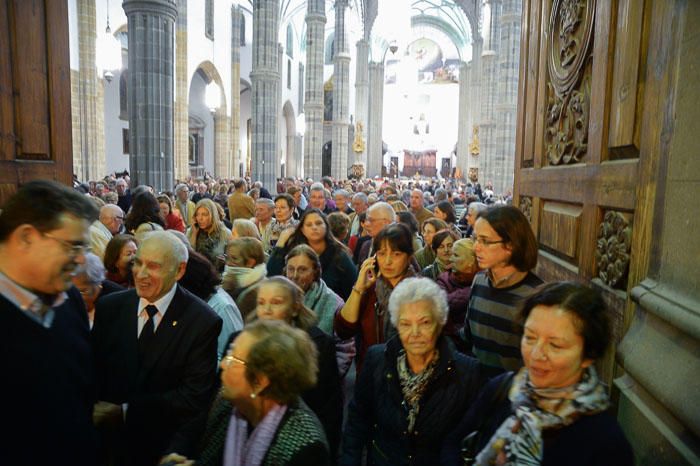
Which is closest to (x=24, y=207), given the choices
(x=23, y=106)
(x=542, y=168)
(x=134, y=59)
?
(x=23, y=106)

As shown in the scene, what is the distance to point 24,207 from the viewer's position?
1551 mm

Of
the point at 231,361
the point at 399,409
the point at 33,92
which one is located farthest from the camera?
the point at 33,92

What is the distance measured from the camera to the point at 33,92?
305 centimetres

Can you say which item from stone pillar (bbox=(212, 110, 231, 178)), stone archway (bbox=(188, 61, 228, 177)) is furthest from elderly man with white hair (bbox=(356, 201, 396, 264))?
stone pillar (bbox=(212, 110, 231, 178))

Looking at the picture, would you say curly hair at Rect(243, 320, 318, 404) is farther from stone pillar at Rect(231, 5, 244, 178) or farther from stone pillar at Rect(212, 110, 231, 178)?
stone pillar at Rect(231, 5, 244, 178)

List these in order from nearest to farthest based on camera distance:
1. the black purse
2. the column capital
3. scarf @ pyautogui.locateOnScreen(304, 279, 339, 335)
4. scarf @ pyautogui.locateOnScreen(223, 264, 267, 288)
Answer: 1. the black purse
2. scarf @ pyautogui.locateOnScreen(304, 279, 339, 335)
3. scarf @ pyautogui.locateOnScreen(223, 264, 267, 288)
4. the column capital

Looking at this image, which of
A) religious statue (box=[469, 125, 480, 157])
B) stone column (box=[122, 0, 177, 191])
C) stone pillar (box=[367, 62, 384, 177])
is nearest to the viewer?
stone column (box=[122, 0, 177, 191])

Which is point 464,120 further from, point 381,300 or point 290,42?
point 381,300

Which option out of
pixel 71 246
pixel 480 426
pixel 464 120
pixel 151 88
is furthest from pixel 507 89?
pixel 464 120

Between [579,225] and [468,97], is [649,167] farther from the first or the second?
[468,97]

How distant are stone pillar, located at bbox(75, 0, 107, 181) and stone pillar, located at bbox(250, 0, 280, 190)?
5.67 m

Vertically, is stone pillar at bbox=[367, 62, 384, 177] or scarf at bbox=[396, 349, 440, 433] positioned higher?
stone pillar at bbox=[367, 62, 384, 177]

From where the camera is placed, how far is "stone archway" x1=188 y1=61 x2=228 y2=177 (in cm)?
2811

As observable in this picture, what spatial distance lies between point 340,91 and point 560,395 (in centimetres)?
2795
